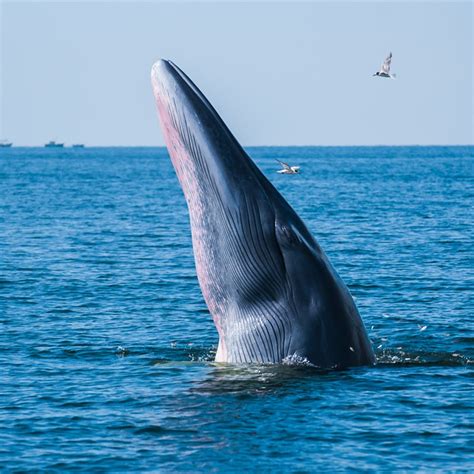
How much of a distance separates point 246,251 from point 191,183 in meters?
1.00

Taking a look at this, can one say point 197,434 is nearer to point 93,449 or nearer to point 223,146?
point 93,449

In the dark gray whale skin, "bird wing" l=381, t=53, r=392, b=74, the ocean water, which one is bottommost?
the ocean water

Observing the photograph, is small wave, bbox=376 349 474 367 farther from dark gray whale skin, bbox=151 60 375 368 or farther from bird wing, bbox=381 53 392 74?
bird wing, bbox=381 53 392 74

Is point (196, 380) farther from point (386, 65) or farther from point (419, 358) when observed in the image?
point (386, 65)

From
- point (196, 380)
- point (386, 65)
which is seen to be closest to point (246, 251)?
point (196, 380)

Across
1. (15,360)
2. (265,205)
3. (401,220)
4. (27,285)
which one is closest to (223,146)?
(265,205)

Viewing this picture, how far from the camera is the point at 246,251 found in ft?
45.8

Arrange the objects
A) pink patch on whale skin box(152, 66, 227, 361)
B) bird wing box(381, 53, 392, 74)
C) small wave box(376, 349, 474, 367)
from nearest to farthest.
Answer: pink patch on whale skin box(152, 66, 227, 361), small wave box(376, 349, 474, 367), bird wing box(381, 53, 392, 74)

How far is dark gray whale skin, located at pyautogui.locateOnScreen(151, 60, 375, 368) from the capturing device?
13695 millimetres

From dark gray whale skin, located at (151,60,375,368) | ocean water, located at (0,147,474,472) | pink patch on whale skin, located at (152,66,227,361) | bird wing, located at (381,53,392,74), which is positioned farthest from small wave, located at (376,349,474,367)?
bird wing, located at (381,53,392,74)

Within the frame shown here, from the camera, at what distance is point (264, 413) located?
15180mm

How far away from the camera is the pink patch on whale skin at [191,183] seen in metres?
13.7

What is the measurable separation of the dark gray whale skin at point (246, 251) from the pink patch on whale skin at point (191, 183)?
11mm

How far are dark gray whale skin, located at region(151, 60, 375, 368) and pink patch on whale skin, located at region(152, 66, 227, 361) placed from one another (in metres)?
0.01
